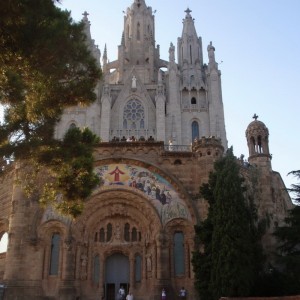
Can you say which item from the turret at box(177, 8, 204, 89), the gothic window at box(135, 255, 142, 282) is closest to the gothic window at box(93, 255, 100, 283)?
the gothic window at box(135, 255, 142, 282)

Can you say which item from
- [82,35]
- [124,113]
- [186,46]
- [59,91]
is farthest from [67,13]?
[186,46]

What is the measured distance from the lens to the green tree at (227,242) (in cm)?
1620

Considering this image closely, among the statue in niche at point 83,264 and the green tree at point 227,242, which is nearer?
the green tree at point 227,242

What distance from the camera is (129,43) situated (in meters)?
52.5

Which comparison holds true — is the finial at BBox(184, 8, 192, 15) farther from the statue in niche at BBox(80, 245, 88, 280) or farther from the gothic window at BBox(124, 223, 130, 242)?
the statue in niche at BBox(80, 245, 88, 280)

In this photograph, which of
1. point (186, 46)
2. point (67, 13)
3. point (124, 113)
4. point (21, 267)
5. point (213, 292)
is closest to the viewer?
point (67, 13)

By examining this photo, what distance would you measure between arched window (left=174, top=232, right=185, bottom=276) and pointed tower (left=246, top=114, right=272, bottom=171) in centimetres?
669

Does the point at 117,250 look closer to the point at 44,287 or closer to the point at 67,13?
the point at 44,287

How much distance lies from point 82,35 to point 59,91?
5.86 ft

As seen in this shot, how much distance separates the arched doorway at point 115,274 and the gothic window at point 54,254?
8.73 ft

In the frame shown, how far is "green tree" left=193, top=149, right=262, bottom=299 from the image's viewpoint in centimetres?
1620

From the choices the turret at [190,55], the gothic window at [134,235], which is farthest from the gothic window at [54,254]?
the turret at [190,55]

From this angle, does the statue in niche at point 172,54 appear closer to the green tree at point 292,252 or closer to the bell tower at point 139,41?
the bell tower at point 139,41

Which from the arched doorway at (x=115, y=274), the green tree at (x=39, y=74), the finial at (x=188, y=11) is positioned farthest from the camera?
the finial at (x=188, y=11)
